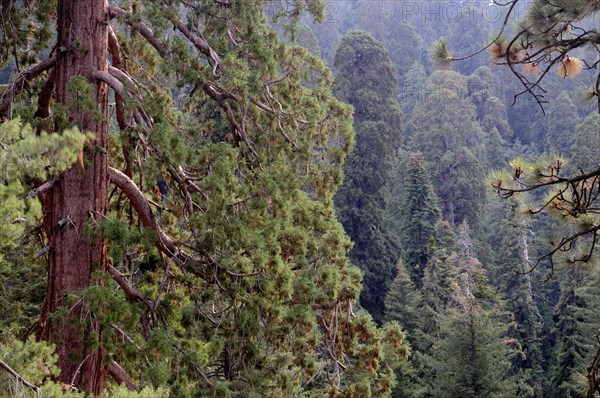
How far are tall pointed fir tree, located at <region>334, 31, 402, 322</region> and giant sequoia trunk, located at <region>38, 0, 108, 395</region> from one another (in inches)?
730

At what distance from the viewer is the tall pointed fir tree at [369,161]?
22922mm

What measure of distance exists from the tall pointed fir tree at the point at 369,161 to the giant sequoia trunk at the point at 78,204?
18533 millimetres

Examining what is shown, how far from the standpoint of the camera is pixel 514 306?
21.7 meters

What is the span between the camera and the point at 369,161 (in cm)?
2431

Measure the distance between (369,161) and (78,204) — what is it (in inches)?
829

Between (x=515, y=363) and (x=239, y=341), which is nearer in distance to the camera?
(x=239, y=341)

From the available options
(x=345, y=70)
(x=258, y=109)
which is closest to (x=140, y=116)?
(x=258, y=109)

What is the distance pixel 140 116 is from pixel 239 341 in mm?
1742

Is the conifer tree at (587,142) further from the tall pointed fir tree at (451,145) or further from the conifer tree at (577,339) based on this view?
the conifer tree at (577,339)

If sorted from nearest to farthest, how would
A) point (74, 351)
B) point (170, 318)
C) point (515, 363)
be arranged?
point (74, 351), point (170, 318), point (515, 363)

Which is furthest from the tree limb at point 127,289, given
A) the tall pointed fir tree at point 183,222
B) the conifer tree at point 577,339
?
the conifer tree at point 577,339

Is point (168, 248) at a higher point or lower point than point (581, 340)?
lower

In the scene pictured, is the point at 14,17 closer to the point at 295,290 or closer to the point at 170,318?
the point at 170,318

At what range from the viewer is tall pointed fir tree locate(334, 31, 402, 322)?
2292 centimetres
